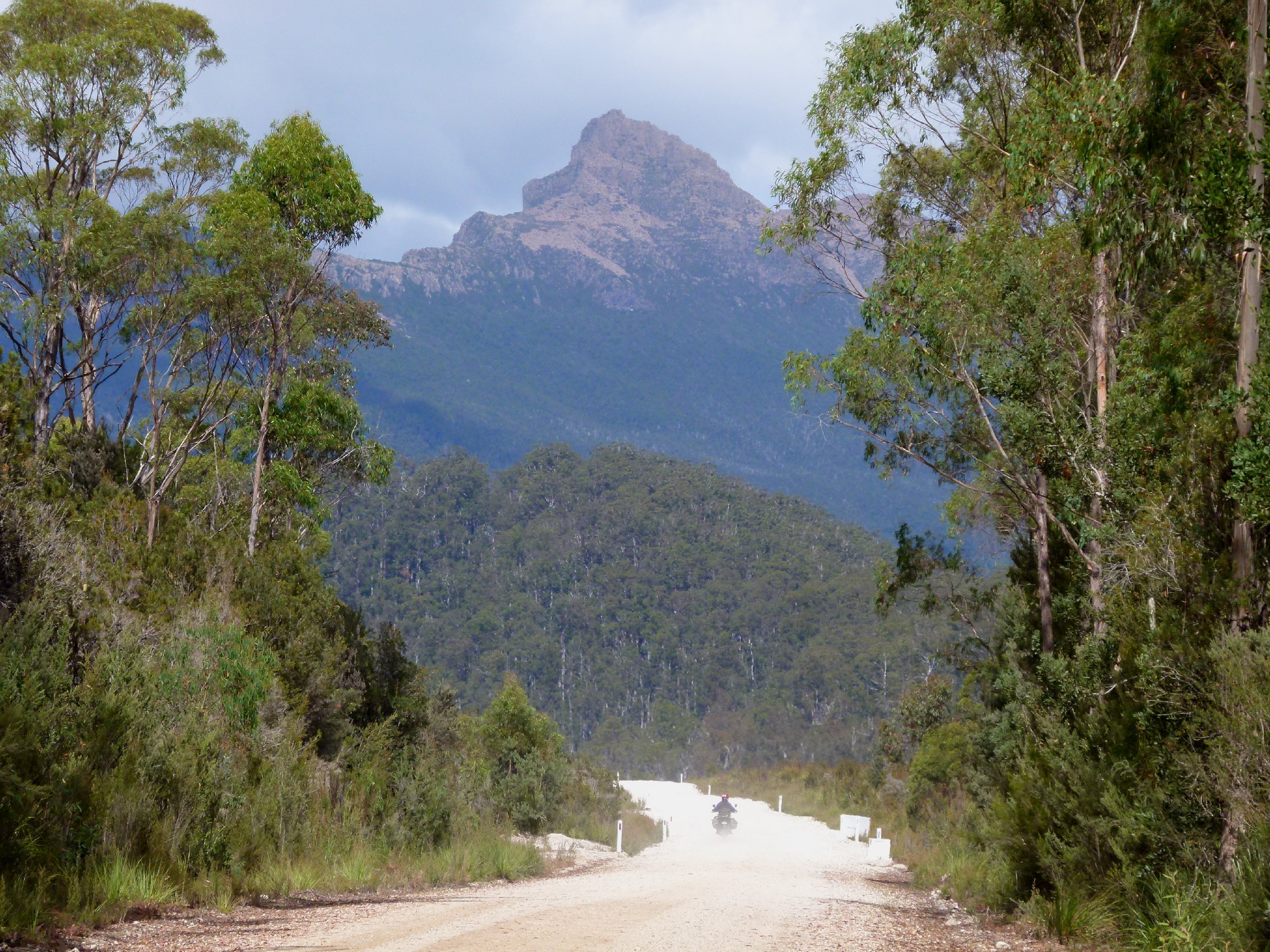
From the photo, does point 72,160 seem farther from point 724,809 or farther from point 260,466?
point 724,809

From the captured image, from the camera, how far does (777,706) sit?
93.4 meters

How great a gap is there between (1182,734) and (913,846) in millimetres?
17491

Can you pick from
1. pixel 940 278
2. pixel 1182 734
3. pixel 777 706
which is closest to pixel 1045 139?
pixel 940 278

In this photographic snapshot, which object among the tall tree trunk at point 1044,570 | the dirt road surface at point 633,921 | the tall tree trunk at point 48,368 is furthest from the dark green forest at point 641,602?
the dirt road surface at point 633,921

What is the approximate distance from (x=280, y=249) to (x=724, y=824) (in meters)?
19.0

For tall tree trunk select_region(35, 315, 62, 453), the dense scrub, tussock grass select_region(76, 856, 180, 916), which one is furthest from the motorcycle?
tussock grass select_region(76, 856, 180, 916)

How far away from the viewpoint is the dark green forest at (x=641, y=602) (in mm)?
90562

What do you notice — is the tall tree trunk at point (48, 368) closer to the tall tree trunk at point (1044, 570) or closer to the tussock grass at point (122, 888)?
the tussock grass at point (122, 888)

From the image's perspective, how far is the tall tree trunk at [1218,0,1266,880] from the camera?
7293mm

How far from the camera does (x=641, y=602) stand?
126 m

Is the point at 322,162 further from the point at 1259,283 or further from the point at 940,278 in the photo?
the point at 1259,283

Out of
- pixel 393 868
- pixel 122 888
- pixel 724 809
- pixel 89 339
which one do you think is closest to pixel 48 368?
pixel 89 339

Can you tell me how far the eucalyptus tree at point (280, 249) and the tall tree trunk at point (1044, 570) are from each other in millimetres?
12838

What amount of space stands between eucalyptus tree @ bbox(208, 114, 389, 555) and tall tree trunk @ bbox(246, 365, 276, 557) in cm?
3
